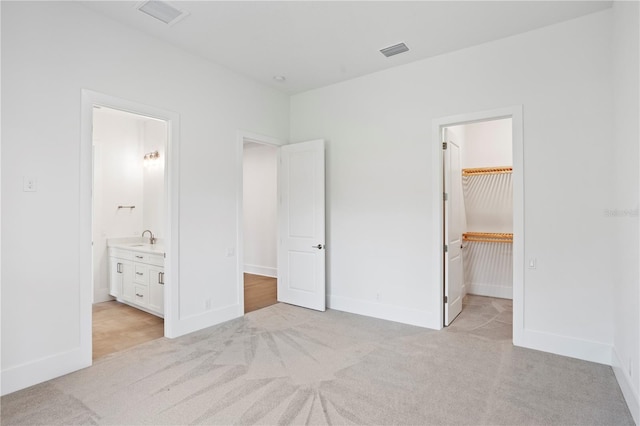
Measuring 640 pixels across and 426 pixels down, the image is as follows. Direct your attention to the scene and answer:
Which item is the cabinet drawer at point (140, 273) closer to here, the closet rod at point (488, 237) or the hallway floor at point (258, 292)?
the hallway floor at point (258, 292)

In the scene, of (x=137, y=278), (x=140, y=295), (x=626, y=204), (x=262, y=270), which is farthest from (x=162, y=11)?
(x=262, y=270)

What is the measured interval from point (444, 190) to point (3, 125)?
409 centimetres

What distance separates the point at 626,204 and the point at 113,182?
245 inches

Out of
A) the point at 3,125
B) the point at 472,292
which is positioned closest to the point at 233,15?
the point at 3,125

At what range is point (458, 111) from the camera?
148 inches

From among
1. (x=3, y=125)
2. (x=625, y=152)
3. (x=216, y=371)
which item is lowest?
(x=216, y=371)

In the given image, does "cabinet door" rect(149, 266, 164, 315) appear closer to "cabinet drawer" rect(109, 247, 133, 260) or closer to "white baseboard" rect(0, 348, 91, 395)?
"cabinet drawer" rect(109, 247, 133, 260)

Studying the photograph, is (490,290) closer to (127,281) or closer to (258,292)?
(258,292)

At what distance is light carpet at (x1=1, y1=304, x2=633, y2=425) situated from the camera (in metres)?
2.22

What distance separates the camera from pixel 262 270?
7.30 metres

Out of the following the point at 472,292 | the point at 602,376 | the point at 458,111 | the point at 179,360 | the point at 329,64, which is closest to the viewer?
the point at 602,376

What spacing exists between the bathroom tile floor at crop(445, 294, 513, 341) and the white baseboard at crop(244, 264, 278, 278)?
12.2 ft

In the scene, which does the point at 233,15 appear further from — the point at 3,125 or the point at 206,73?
the point at 3,125

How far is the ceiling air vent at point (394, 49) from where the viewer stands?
3650 millimetres
